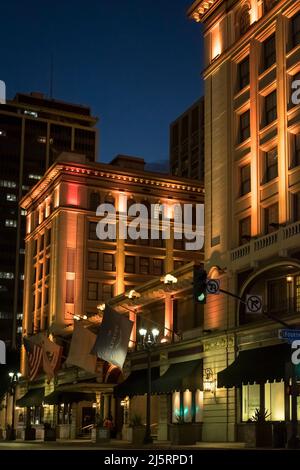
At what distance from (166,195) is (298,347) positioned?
51383 millimetres

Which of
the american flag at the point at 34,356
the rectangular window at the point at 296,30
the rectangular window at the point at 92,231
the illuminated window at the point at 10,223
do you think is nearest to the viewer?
the rectangular window at the point at 296,30

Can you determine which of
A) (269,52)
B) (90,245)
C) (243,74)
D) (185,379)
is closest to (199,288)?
(185,379)

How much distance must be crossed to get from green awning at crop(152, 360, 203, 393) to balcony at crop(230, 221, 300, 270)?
7.30 meters

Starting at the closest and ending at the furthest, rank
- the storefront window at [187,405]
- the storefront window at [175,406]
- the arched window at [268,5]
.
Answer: the arched window at [268,5] < the storefront window at [187,405] < the storefront window at [175,406]

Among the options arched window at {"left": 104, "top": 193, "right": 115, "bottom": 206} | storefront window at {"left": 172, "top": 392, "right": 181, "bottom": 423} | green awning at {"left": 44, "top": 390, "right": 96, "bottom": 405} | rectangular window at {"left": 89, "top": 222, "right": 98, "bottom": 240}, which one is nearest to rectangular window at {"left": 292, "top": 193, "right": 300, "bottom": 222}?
storefront window at {"left": 172, "top": 392, "right": 181, "bottom": 423}

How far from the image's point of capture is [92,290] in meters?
85.9

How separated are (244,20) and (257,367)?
23074 mm

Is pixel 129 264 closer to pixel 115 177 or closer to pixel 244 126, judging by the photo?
pixel 115 177

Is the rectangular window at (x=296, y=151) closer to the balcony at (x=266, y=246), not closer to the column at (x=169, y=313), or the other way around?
the balcony at (x=266, y=246)

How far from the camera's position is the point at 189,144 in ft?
601

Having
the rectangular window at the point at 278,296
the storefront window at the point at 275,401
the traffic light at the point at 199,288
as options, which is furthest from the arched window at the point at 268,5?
the traffic light at the point at 199,288

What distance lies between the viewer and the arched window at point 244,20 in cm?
5294

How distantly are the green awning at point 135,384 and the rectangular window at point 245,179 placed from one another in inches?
617

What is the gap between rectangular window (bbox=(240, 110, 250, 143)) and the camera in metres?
51.6
